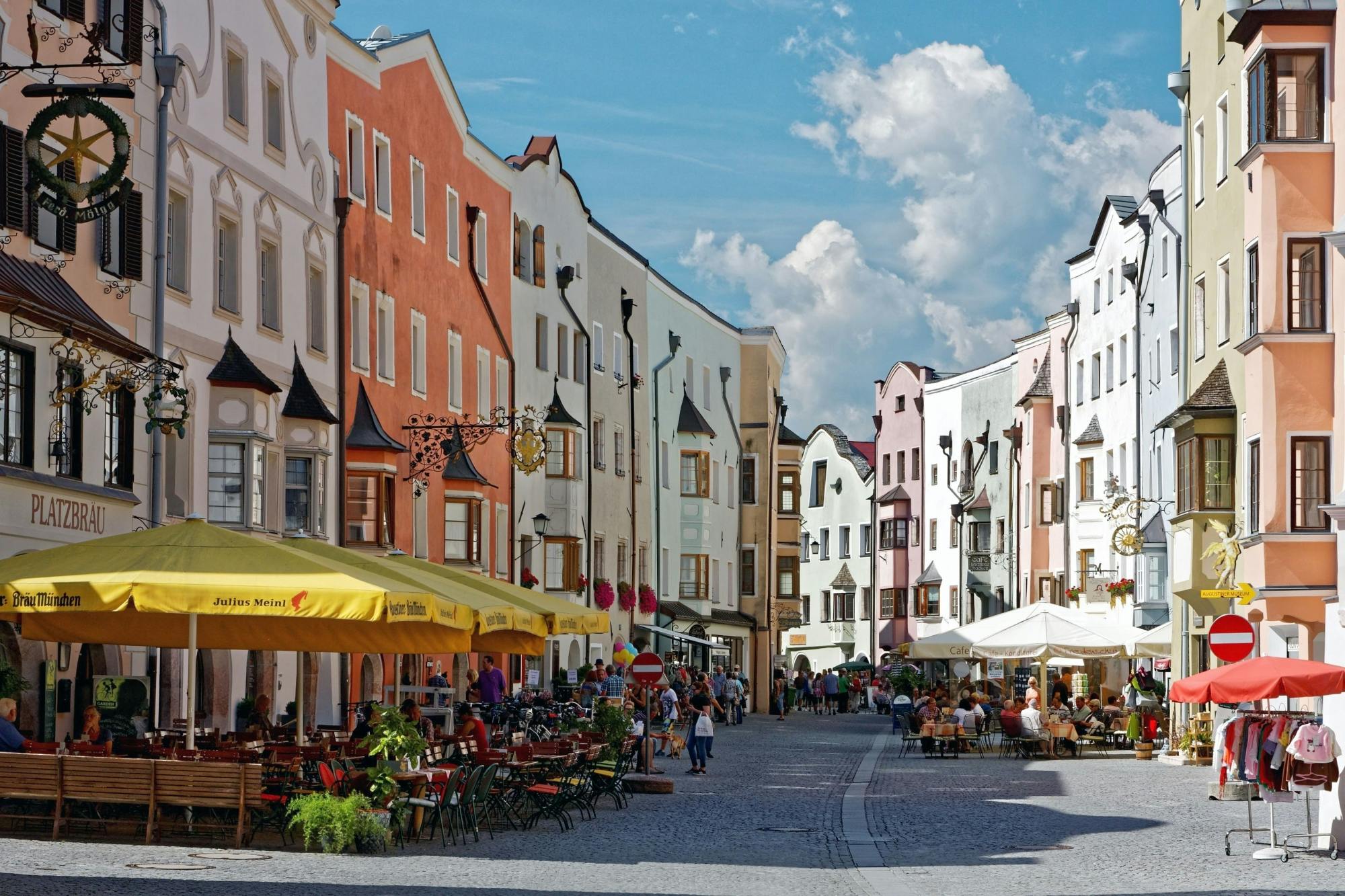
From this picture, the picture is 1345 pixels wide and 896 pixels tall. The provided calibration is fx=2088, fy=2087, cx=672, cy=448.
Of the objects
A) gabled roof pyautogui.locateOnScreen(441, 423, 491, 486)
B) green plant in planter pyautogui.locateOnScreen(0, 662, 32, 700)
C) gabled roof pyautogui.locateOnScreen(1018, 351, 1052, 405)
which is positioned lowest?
green plant in planter pyautogui.locateOnScreen(0, 662, 32, 700)

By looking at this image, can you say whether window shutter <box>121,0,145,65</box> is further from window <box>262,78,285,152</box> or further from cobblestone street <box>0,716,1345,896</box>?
cobblestone street <box>0,716,1345,896</box>

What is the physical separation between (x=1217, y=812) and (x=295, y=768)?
12.3 m

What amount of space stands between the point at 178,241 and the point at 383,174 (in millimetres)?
12235

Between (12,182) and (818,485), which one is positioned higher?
(12,182)

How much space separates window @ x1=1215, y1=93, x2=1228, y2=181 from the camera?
3794 cm

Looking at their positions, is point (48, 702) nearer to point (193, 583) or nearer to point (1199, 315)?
point (193, 583)

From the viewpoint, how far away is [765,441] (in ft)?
263

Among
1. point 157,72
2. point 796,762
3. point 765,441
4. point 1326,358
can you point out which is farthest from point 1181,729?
point 765,441

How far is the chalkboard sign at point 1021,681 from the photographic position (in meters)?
66.7

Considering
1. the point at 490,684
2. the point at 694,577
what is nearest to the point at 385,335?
the point at 490,684

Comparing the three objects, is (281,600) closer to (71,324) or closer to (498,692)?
(71,324)

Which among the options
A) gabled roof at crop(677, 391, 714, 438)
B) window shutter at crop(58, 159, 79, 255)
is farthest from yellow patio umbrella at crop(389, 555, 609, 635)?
gabled roof at crop(677, 391, 714, 438)

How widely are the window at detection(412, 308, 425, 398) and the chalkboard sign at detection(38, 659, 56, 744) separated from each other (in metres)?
19.6

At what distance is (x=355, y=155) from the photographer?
1634 inches
